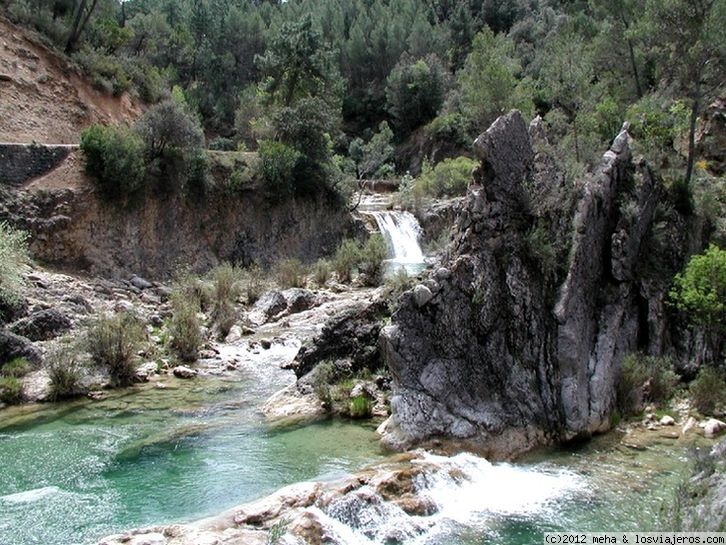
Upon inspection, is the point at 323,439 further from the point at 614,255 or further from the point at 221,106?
the point at 221,106

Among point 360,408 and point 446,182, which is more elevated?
point 446,182

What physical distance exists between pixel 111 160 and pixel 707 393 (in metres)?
25.0

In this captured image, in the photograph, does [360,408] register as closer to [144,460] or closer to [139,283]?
[144,460]

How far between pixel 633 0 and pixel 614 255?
26.9 metres

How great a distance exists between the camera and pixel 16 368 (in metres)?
17.5

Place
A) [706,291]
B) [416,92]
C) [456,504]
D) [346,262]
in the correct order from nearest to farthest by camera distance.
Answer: [456,504] → [706,291] → [346,262] → [416,92]

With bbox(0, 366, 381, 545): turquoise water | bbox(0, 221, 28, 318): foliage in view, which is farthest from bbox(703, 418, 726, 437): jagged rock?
bbox(0, 221, 28, 318): foliage

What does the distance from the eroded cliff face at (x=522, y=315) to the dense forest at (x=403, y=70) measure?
1.71 meters

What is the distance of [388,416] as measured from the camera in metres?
14.9

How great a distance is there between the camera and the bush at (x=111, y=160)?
29.1 metres

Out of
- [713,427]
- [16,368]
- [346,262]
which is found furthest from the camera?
[346,262]

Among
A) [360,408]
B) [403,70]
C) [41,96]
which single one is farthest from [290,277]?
[403,70]

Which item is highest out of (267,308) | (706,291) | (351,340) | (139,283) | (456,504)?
(139,283)

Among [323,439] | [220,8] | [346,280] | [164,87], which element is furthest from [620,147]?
[220,8]
